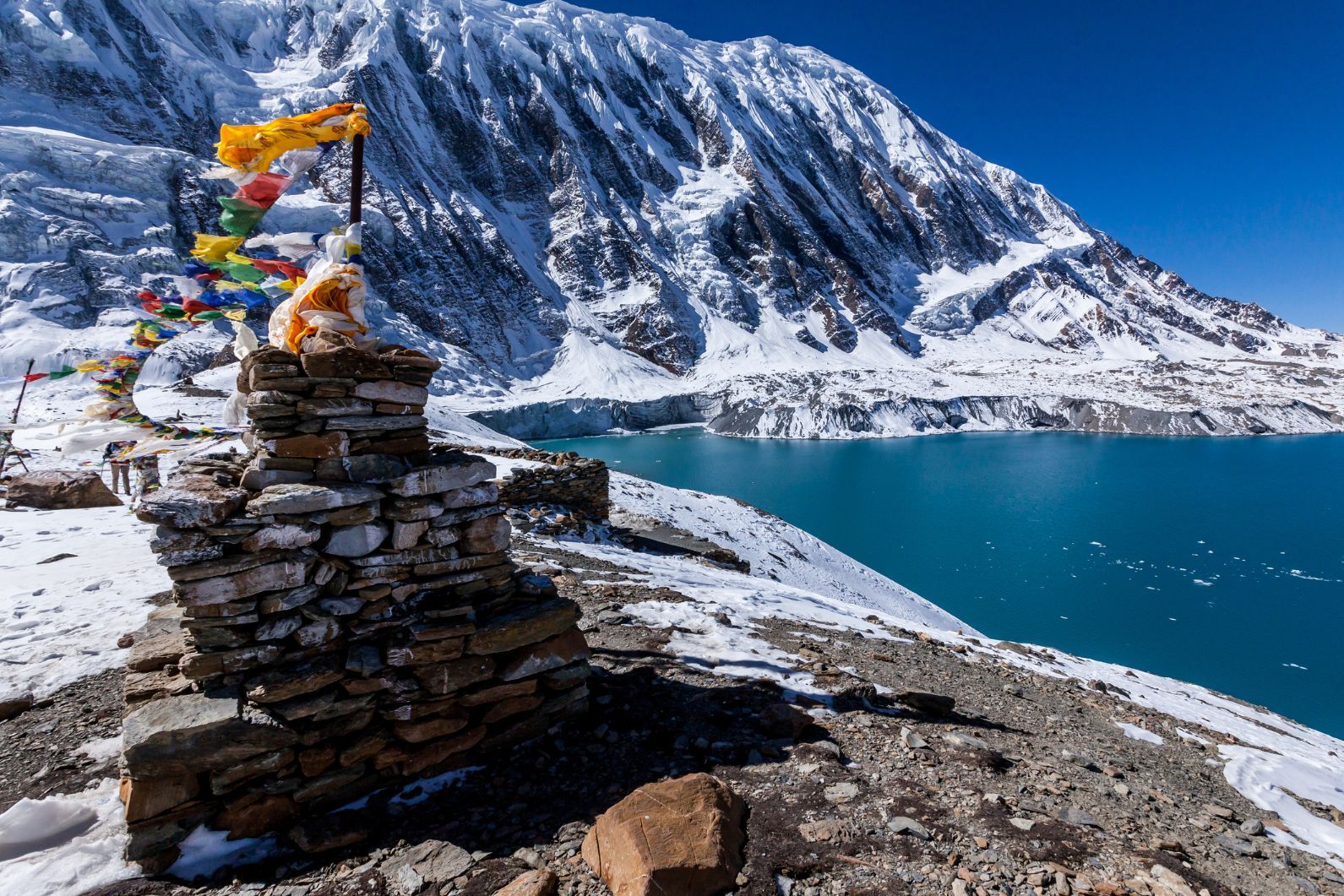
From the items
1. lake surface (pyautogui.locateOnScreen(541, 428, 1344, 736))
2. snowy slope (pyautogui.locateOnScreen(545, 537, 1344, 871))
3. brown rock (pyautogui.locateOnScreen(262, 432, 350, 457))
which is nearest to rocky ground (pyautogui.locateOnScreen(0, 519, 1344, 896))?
snowy slope (pyautogui.locateOnScreen(545, 537, 1344, 871))

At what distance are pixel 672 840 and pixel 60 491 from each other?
1675 centimetres

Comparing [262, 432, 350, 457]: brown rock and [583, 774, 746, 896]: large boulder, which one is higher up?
[262, 432, 350, 457]: brown rock

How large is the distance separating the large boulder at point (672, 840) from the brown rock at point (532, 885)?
10.6 inches

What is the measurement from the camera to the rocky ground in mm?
3670

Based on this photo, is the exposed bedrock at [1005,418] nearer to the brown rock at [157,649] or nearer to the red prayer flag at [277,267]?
the red prayer flag at [277,267]

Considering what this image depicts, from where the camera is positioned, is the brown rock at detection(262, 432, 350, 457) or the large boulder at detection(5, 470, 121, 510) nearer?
the brown rock at detection(262, 432, 350, 457)

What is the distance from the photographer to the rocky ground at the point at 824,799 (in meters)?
3.67

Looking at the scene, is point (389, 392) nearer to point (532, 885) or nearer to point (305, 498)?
point (305, 498)

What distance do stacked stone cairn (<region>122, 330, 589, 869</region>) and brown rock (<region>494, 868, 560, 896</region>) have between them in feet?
4.27

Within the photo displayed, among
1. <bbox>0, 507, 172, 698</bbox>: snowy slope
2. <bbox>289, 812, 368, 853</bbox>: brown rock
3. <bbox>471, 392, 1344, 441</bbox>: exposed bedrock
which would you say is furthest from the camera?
<bbox>471, 392, 1344, 441</bbox>: exposed bedrock

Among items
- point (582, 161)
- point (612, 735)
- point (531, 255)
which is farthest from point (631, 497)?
point (582, 161)

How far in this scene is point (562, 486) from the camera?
661 inches

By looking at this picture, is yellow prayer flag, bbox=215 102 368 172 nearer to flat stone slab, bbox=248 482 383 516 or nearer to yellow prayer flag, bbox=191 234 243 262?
yellow prayer flag, bbox=191 234 243 262

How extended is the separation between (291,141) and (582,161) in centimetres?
14194
